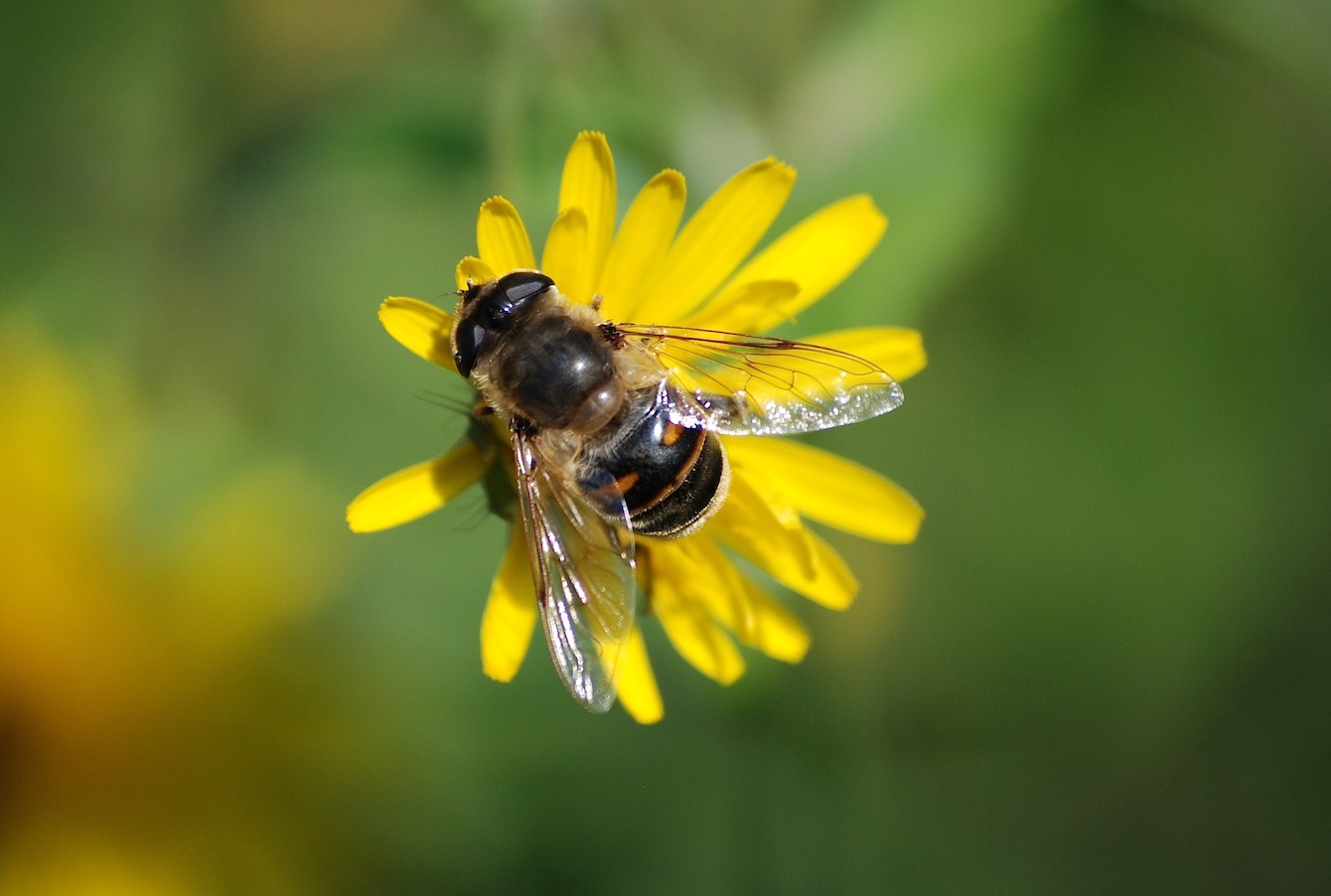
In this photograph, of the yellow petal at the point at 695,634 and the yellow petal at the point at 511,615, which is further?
the yellow petal at the point at 695,634

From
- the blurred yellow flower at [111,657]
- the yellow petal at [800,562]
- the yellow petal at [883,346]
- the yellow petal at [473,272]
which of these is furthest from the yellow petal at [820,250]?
the blurred yellow flower at [111,657]

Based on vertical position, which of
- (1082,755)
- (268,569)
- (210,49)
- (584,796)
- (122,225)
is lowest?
(1082,755)

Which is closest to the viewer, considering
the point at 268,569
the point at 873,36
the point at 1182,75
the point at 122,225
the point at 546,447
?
the point at 546,447

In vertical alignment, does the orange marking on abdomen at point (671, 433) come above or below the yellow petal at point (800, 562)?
above

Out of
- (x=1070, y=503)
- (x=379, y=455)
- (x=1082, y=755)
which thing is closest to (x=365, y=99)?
(x=379, y=455)

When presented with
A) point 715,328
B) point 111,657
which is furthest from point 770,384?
point 111,657

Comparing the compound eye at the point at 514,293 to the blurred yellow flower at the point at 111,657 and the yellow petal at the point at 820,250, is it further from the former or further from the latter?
the blurred yellow flower at the point at 111,657

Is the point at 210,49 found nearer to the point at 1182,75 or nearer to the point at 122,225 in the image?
the point at 122,225
